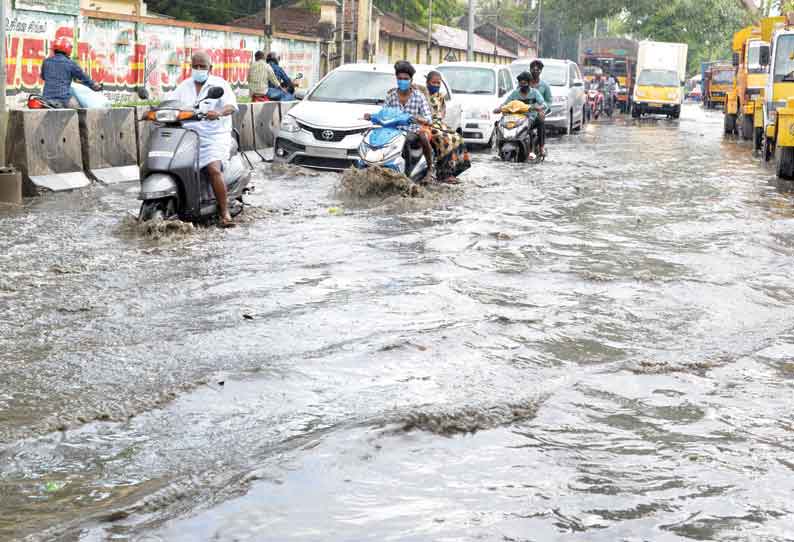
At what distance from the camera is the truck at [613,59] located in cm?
5712

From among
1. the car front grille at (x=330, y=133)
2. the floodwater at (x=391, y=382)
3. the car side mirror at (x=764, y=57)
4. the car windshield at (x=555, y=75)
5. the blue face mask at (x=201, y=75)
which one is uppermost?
the car side mirror at (x=764, y=57)

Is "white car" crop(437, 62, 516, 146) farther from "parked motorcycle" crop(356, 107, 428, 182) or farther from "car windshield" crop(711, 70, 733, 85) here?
"car windshield" crop(711, 70, 733, 85)

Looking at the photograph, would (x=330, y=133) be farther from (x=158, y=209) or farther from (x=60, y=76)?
(x=158, y=209)

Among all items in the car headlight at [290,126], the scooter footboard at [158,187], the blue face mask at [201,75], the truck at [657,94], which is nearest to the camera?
the scooter footboard at [158,187]

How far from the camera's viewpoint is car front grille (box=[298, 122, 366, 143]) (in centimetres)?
1505

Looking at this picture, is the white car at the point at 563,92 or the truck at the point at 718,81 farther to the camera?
the truck at the point at 718,81

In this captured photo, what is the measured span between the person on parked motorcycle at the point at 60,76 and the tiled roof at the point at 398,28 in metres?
44.2

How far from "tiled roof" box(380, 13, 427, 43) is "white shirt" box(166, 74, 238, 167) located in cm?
4897

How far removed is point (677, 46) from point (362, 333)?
44896mm

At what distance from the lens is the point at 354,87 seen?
16.4m

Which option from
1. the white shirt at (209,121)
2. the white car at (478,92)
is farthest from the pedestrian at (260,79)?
the white shirt at (209,121)

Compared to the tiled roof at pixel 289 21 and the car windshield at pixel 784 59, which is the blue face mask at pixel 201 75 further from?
the tiled roof at pixel 289 21

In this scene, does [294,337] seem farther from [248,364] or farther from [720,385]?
[720,385]

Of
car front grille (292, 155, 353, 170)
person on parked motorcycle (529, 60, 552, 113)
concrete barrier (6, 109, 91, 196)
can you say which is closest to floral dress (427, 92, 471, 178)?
car front grille (292, 155, 353, 170)
